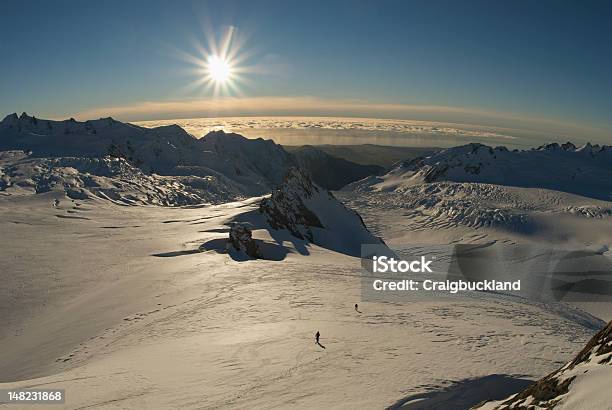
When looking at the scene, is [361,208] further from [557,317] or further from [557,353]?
[557,353]

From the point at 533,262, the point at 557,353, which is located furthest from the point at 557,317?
the point at 533,262

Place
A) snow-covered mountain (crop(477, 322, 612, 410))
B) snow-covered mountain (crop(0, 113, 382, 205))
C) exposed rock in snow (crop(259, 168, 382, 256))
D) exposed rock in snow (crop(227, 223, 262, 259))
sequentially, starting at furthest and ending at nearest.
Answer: snow-covered mountain (crop(0, 113, 382, 205)) < exposed rock in snow (crop(259, 168, 382, 256)) < exposed rock in snow (crop(227, 223, 262, 259)) < snow-covered mountain (crop(477, 322, 612, 410))

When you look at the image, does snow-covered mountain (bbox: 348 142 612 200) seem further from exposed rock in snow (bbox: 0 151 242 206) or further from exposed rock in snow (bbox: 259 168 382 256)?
exposed rock in snow (bbox: 259 168 382 256)

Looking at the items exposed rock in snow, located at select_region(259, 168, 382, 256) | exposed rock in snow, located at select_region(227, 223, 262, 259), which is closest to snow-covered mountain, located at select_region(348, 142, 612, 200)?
exposed rock in snow, located at select_region(259, 168, 382, 256)

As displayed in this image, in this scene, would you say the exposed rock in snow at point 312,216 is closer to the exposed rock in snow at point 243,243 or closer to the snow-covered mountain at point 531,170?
the exposed rock in snow at point 243,243

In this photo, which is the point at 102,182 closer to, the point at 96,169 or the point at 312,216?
the point at 96,169

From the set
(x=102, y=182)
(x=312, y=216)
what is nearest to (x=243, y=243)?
(x=312, y=216)
